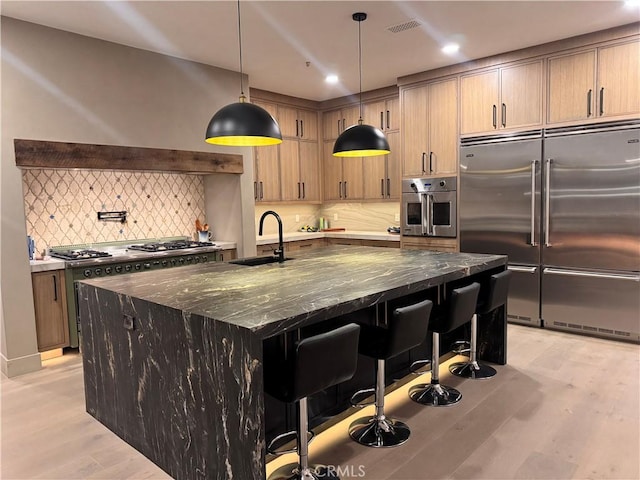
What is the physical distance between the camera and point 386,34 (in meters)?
4.04

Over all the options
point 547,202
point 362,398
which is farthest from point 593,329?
point 362,398

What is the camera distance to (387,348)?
234cm

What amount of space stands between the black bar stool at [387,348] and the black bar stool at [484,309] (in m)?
0.88

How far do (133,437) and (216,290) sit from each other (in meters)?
0.96

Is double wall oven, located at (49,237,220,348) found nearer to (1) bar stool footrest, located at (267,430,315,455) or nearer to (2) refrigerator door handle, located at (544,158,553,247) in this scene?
(1) bar stool footrest, located at (267,430,315,455)

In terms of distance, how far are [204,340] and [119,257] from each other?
→ 2557mm

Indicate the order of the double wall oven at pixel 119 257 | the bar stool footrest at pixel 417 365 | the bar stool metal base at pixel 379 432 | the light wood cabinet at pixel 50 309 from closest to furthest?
1. the bar stool metal base at pixel 379 432
2. the bar stool footrest at pixel 417 365
3. the light wood cabinet at pixel 50 309
4. the double wall oven at pixel 119 257

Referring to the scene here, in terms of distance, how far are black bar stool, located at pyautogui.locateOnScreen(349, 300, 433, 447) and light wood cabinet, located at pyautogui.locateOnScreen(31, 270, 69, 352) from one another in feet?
8.92

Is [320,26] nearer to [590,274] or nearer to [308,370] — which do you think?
[308,370]

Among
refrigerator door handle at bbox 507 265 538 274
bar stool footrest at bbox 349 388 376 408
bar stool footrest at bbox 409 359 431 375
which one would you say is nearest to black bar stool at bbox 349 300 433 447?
bar stool footrest at bbox 349 388 376 408

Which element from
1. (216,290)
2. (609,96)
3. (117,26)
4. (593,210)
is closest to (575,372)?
(593,210)

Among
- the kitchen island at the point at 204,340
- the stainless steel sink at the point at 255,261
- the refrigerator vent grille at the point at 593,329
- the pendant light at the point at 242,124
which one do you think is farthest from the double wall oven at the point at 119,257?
the refrigerator vent grille at the point at 593,329

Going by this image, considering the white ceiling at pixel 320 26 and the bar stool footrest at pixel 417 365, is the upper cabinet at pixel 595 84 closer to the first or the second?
the white ceiling at pixel 320 26

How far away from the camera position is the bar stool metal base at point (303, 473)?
2.10m
